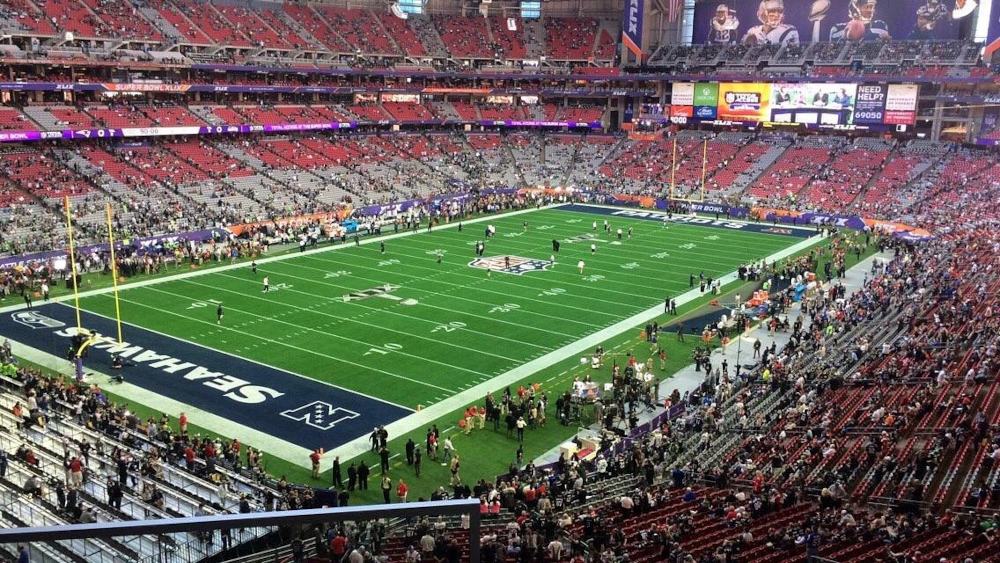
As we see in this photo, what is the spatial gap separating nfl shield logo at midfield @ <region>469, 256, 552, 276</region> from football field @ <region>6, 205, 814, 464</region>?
4.0 inches

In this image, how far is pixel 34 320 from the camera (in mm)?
30672

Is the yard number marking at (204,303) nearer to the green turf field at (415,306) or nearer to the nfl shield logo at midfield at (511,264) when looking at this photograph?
the green turf field at (415,306)

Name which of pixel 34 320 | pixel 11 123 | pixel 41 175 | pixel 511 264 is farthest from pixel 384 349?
pixel 11 123

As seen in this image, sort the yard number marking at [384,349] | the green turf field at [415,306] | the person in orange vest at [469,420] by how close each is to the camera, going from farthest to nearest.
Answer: the yard number marking at [384,349]
the green turf field at [415,306]
the person in orange vest at [469,420]

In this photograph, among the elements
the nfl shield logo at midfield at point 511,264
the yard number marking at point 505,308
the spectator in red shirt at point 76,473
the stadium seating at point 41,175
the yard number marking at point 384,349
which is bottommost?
the yard number marking at point 384,349

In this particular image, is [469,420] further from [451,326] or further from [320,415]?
[451,326]

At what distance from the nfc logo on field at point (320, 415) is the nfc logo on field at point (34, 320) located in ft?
41.8

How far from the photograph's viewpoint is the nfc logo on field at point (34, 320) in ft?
98.6

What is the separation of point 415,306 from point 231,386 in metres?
10.1

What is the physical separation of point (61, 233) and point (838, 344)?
3657 centimetres

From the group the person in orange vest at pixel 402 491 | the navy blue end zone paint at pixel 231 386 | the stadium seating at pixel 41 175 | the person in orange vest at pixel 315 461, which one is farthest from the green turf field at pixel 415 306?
the stadium seating at pixel 41 175

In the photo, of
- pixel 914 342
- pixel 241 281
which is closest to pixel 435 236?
pixel 241 281

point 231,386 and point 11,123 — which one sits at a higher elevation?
point 11,123

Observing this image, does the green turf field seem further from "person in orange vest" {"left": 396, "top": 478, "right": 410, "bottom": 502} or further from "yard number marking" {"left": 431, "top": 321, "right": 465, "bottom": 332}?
"person in orange vest" {"left": 396, "top": 478, "right": 410, "bottom": 502}
